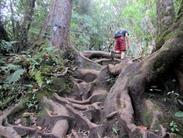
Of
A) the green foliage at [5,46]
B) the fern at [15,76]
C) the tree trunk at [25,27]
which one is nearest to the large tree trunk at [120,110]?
the fern at [15,76]

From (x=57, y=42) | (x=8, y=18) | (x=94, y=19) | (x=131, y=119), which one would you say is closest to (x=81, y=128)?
(x=131, y=119)

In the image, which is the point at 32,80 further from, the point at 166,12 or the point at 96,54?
the point at 166,12

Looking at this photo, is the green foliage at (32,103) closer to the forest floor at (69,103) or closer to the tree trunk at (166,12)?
the forest floor at (69,103)

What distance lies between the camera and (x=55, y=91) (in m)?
7.54

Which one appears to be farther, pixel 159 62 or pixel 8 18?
pixel 8 18

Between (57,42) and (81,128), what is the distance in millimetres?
4332

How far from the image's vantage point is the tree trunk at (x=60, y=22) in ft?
33.3

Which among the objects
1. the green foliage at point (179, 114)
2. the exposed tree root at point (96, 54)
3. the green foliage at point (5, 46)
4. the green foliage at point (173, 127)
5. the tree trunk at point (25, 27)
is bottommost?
the green foliage at point (173, 127)

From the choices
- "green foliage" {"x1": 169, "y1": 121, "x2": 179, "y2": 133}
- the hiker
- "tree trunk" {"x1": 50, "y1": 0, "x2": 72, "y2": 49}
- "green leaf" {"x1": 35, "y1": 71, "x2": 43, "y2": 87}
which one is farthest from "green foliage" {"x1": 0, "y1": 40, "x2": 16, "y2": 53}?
"green foliage" {"x1": 169, "y1": 121, "x2": 179, "y2": 133}

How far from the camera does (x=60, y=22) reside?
10336 millimetres

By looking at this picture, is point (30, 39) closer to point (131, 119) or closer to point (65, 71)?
point (65, 71)

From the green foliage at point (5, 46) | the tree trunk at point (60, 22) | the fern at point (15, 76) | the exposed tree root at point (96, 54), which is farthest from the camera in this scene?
the exposed tree root at point (96, 54)

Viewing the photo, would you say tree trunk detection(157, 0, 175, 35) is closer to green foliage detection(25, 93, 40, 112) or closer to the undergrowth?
the undergrowth

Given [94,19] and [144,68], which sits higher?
[94,19]
